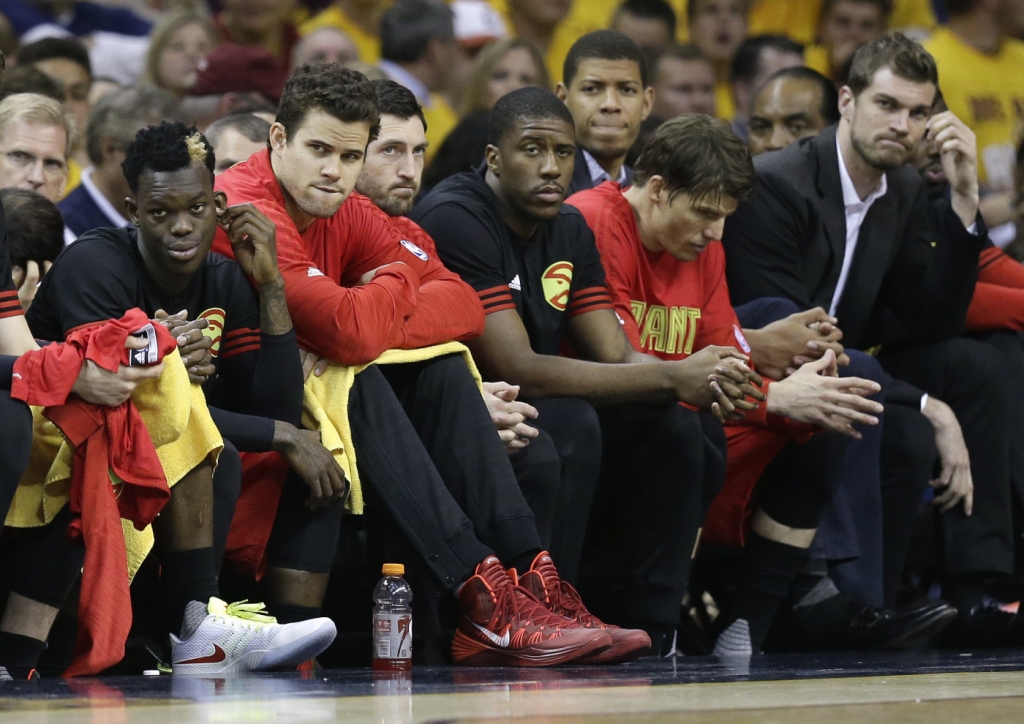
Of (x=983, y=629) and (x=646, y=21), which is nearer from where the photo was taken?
(x=983, y=629)

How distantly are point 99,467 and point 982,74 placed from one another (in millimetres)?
5636

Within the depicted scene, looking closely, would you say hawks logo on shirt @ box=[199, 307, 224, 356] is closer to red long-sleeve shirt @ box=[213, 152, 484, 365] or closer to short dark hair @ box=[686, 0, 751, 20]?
red long-sleeve shirt @ box=[213, 152, 484, 365]

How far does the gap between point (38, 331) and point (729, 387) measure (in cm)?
174

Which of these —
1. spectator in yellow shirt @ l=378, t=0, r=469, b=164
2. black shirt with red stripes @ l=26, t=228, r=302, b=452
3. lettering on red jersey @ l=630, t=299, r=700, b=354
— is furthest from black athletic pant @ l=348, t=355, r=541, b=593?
spectator in yellow shirt @ l=378, t=0, r=469, b=164

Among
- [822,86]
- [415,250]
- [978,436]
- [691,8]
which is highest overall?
[691,8]

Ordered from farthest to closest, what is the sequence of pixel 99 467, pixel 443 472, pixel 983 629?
pixel 983 629 < pixel 443 472 < pixel 99 467

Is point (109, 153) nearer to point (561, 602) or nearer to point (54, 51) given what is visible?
point (54, 51)

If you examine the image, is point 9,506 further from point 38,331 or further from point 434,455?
point 434,455

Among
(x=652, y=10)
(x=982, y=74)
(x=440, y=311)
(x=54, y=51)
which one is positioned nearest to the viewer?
(x=440, y=311)

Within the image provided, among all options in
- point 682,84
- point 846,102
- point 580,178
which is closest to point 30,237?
point 580,178

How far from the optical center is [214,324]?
3.75m

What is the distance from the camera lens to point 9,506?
126 inches

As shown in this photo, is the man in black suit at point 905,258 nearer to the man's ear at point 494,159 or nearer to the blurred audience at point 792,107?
the blurred audience at point 792,107

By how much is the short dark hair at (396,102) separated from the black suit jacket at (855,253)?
1123mm
